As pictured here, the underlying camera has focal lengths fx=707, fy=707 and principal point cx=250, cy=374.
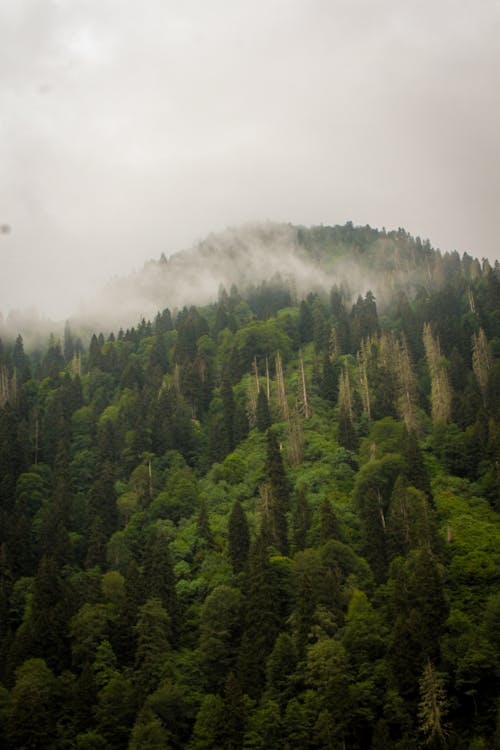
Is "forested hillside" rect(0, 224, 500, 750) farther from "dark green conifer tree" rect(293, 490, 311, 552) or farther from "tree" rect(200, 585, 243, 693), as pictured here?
"dark green conifer tree" rect(293, 490, 311, 552)

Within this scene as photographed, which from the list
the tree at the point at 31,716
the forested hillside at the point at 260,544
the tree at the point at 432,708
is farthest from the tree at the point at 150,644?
the tree at the point at 432,708

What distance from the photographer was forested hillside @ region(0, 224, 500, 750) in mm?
56125

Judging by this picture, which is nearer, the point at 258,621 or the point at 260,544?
the point at 258,621

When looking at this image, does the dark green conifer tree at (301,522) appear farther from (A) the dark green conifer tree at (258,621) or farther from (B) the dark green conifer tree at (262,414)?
(B) the dark green conifer tree at (262,414)

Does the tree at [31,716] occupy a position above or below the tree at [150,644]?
below

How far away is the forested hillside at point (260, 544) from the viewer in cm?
5612

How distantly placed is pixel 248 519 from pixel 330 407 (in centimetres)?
3601

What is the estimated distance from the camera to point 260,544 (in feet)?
234

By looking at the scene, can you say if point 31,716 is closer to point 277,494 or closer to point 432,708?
point 432,708

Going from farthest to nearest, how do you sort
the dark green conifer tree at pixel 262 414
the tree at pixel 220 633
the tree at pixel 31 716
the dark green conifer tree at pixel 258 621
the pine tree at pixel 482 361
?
1. the pine tree at pixel 482 361
2. the dark green conifer tree at pixel 262 414
3. the tree at pixel 220 633
4. the dark green conifer tree at pixel 258 621
5. the tree at pixel 31 716

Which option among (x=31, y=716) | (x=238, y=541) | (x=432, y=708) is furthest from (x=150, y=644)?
(x=432, y=708)

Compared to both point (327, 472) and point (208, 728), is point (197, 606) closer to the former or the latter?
point (208, 728)

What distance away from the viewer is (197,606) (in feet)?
241

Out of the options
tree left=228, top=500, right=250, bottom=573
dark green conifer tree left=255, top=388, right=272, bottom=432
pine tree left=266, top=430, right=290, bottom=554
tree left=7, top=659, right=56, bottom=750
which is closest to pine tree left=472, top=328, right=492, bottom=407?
dark green conifer tree left=255, top=388, right=272, bottom=432
